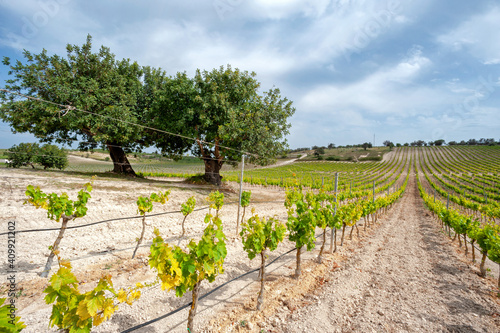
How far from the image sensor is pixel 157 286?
16.9 ft

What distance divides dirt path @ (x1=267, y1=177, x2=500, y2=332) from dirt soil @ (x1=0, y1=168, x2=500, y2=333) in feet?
0.08

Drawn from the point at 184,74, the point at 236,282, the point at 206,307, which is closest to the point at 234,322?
the point at 206,307

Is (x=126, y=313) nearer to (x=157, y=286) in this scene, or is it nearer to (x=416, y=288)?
(x=157, y=286)

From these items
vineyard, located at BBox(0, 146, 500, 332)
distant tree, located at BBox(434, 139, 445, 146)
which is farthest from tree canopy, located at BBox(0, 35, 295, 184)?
distant tree, located at BBox(434, 139, 445, 146)

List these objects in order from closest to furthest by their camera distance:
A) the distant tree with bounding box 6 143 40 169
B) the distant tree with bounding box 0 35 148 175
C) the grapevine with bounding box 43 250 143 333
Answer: the grapevine with bounding box 43 250 143 333, the distant tree with bounding box 0 35 148 175, the distant tree with bounding box 6 143 40 169

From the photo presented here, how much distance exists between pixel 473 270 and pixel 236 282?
8.17 metres

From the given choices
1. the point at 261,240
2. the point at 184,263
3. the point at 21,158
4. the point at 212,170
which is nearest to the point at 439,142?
the point at 212,170

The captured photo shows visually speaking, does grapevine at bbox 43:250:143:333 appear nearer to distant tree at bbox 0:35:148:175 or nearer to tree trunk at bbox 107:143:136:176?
distant tree at bbox 0:35:148:175

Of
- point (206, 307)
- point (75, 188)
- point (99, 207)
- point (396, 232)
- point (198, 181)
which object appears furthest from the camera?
point (198, 181)

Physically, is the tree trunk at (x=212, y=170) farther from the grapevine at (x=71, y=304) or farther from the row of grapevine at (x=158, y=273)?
the grapevine at (x=71, y=304)

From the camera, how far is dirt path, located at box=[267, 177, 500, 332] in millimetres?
4348

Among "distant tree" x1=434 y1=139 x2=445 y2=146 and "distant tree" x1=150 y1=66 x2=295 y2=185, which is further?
"distant tree" x1=434 y1=139 x2=445 y2=146

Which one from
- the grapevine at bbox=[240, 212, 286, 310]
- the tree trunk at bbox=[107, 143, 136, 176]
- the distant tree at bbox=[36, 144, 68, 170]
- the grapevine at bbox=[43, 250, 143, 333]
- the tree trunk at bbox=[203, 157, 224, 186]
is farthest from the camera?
the distant tree at bbox=[36, 144, 68, 170]

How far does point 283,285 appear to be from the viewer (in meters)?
5.73
